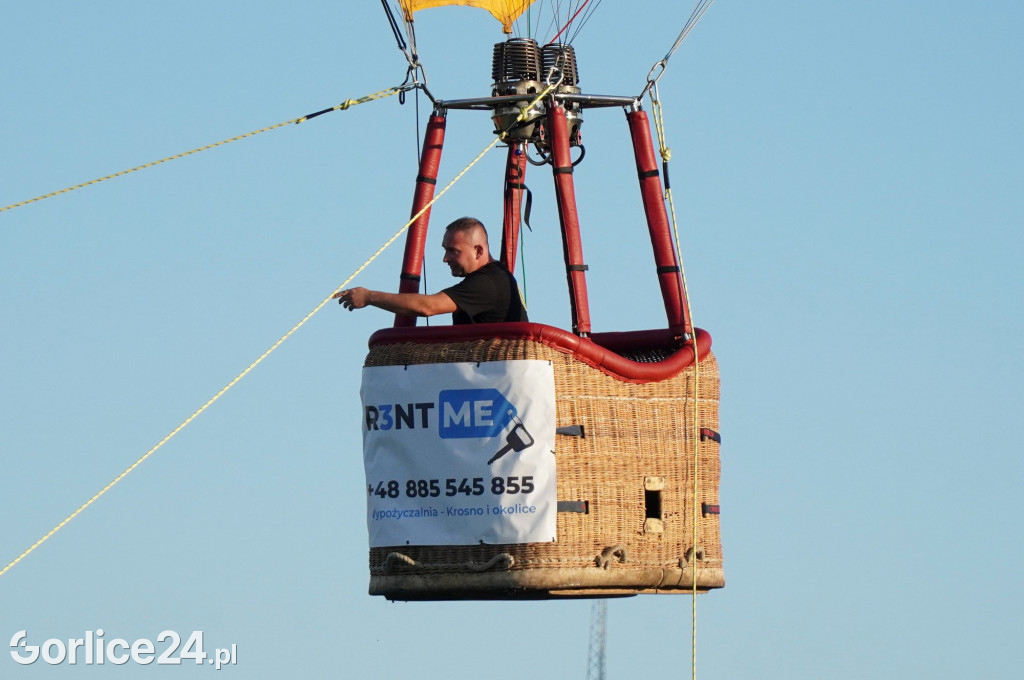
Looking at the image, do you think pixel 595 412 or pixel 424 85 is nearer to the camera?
pixel 595 412

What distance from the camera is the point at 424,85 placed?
13312 mm

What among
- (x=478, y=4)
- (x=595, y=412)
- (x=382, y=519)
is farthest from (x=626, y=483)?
(x=478, y=4)

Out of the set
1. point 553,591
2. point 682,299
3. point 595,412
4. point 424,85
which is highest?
point 424,85

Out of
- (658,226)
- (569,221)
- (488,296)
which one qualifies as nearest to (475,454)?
(488,296)

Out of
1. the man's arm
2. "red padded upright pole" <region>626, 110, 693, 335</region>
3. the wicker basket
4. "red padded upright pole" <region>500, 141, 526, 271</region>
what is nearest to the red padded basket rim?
the wicker basket

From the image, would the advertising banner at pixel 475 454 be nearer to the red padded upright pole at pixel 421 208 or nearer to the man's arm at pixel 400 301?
the man's arm at pixel 400 301

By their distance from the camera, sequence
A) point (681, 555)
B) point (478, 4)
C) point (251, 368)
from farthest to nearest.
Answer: point (478, 4) → point (681, 555) → point (251, 368)

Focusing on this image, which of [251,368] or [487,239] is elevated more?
[487,239]

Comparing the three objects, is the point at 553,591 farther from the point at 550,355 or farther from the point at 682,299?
the point at 682,299

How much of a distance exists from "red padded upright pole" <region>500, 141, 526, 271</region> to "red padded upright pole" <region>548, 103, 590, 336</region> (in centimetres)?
95

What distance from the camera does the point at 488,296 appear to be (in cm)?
1230

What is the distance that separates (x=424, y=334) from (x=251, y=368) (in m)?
1.03

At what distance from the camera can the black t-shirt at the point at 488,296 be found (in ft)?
40.2

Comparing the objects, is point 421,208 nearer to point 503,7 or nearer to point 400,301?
point 400,301
